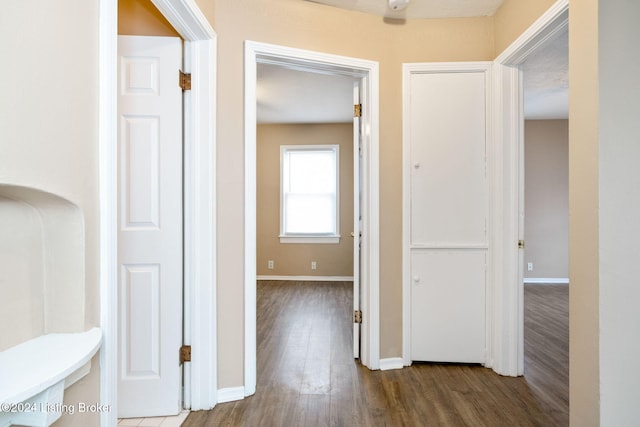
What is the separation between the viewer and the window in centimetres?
553

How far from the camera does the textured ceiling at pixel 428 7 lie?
2277 millimetres

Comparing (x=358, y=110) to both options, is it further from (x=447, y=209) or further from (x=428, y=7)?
(x=447, y=209)

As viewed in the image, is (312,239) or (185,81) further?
(312,239)

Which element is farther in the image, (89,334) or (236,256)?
(236,256)

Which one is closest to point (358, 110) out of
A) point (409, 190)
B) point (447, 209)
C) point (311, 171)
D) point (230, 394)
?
point (409, 190)

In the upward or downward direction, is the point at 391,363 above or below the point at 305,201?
below

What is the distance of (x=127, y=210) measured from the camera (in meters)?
1.83

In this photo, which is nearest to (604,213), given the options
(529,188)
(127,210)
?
(127,210)

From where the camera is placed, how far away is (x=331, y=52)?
2.29 meters

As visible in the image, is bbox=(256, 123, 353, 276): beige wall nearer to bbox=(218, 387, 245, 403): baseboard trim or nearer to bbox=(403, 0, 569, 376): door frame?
bbox=(403, 0, 569, 376): door frame

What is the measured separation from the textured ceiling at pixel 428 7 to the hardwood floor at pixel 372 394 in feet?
8.55

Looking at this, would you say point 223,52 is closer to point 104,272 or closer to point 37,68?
point 37,68

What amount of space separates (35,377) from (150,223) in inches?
48.1

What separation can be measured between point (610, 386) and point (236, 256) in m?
1.91
